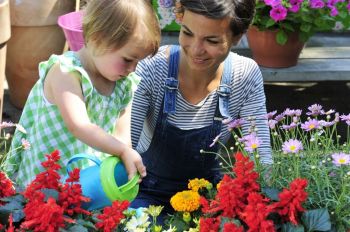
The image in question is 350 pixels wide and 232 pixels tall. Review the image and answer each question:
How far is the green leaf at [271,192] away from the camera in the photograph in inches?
60.3

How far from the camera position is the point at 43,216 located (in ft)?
4.47

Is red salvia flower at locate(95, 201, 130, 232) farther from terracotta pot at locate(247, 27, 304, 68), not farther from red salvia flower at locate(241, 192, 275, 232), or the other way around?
terracotta pot at locate(247, 27, 304, 68)

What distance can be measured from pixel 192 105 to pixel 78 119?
57cm

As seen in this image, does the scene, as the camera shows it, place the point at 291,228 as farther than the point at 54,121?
No

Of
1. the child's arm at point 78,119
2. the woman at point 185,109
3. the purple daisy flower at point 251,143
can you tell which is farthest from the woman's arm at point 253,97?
the child's arm at point 78,119

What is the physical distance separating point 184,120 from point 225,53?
31 cm

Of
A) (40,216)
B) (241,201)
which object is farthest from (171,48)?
(40,216)

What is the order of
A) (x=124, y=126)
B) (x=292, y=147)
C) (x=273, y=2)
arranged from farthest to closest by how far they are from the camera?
(x=273, y=2), (x=124, y=126), (x=292, y=147)

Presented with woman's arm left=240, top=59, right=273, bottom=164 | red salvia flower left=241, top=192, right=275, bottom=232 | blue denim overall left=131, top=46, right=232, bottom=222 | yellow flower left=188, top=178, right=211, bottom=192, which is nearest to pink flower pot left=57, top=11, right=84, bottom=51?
blue denim overall left=131, top=46, right=232, bottom=222

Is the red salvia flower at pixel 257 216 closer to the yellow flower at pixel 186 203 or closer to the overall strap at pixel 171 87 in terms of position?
the yellow flower at pixel 186 203

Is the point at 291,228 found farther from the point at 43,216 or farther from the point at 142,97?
the point at 142,97

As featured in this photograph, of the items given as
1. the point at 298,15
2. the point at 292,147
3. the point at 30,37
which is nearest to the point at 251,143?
the point at 292,147

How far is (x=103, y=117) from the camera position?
79.7 inches

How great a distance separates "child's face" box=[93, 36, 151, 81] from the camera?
5.90 ft
